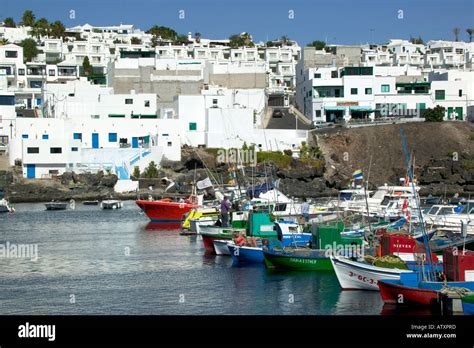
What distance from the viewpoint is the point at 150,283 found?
28.2 metres

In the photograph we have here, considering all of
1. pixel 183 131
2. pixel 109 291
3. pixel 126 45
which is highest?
pixel 126 45

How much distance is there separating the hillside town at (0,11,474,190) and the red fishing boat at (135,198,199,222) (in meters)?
17.3

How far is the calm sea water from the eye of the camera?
23.6m

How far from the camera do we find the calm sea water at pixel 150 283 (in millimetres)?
23594

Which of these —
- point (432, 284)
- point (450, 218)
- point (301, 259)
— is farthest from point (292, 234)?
point (432, 284)

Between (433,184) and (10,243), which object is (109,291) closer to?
(10,243)

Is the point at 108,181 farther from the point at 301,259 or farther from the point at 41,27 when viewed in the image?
the point at 41,27

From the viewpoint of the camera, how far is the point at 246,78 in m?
86.6

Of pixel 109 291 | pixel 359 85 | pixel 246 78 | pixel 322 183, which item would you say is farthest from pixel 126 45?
pixel 109 291

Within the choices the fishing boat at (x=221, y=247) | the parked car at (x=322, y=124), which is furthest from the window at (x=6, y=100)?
the fishing boat at (x=221, y=247)

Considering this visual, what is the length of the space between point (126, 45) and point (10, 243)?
83.5 m
